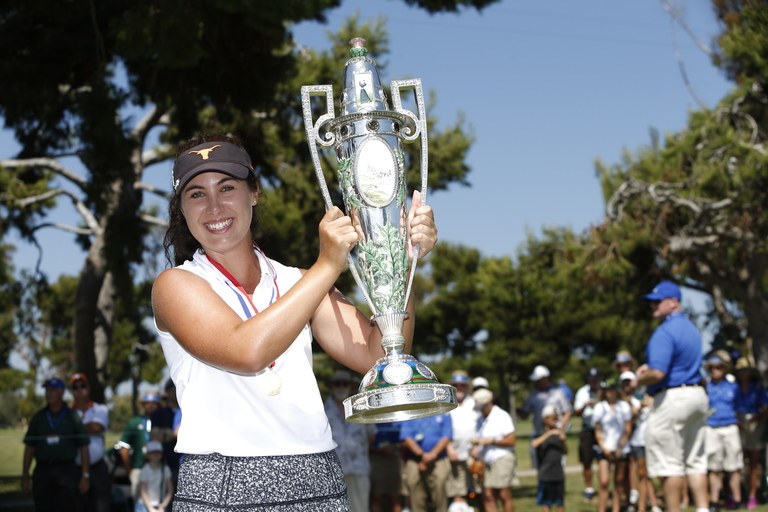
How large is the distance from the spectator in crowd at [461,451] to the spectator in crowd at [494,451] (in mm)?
236

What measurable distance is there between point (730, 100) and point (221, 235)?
604 inches

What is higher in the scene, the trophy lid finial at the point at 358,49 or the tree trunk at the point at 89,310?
the tree trunk at the point at 89,310

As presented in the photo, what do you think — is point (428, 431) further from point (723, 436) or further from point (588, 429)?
point (723, 436)

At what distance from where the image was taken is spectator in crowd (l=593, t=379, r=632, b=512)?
11398 mm

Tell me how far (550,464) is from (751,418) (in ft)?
9.94

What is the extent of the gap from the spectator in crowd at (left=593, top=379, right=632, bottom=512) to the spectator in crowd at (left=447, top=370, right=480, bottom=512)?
5.06 feet

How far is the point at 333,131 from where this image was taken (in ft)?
8.92

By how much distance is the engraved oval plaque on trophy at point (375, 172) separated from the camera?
8.60 ft

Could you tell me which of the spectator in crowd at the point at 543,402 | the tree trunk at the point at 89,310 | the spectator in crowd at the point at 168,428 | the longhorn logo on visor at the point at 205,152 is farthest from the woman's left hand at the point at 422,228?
the tree trunk at the point at 89,310

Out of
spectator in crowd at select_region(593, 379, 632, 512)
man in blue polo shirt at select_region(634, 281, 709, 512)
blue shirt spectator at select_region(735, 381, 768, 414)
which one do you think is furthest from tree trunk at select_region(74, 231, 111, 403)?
man in blue polo shirt at select_region(634, 281, 709, 512)

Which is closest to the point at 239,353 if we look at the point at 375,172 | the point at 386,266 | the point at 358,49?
the point at 386,266

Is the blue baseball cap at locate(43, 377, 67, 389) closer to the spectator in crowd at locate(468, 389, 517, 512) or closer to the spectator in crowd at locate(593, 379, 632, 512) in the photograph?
the spectator in crowd at locate(468, 389, 517, 512)

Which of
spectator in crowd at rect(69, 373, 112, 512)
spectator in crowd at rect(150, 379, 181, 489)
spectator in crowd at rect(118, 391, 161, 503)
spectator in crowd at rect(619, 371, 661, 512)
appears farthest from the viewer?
spectator in crowd at rect(619, 371, 661, 512)

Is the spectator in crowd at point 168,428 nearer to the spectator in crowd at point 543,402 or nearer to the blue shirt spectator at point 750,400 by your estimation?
the spectator in crowd at point 543,402
